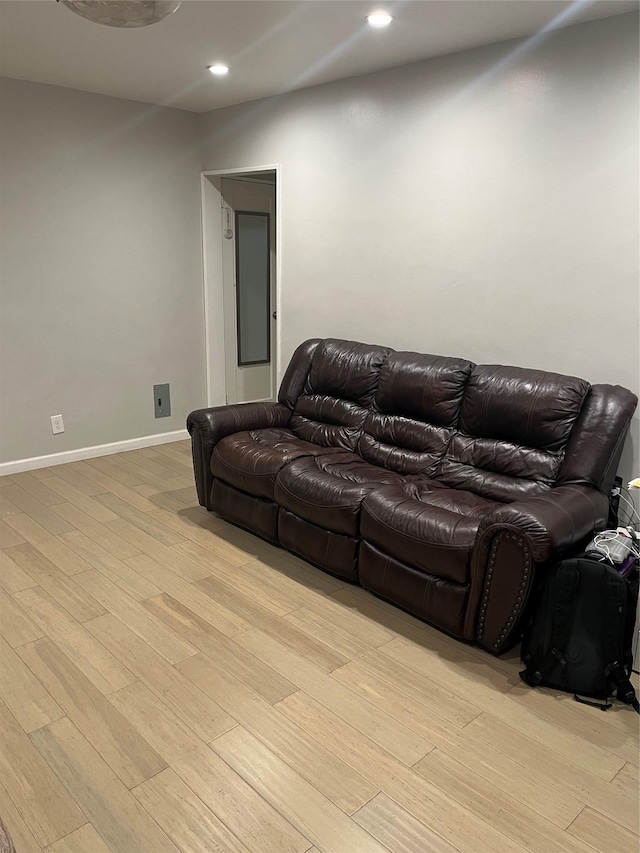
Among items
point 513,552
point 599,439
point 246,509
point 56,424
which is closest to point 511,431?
point 599,439

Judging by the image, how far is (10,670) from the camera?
2.43 m

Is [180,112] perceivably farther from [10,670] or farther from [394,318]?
[10,670]

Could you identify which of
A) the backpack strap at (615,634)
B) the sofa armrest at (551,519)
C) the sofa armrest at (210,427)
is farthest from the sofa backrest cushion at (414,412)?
the backpack strap at (615,634)

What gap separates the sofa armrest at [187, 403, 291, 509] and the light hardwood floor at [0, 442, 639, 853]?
660 millimetres

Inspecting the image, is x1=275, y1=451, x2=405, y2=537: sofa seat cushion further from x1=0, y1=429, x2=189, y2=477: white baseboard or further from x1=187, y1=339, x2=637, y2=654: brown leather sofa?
x1=0, y1=429, x2=189, y2=477: white baseboard

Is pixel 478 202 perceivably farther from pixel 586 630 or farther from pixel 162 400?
pixel 162 400

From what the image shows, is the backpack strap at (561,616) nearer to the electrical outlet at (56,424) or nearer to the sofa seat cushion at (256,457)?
the sofa seat cushion at (256,457)

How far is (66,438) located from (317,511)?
2.56 m

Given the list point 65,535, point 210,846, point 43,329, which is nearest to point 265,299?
point 43,329

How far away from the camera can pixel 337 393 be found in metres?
3.90

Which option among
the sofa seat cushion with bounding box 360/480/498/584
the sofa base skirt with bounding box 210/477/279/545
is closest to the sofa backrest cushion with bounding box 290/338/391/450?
the sofa base skirt with bounding box 210/477/279/545

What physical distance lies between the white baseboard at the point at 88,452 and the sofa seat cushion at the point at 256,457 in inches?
64.7

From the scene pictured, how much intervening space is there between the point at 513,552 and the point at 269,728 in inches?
41.8

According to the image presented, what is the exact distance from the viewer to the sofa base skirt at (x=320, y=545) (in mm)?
3008
